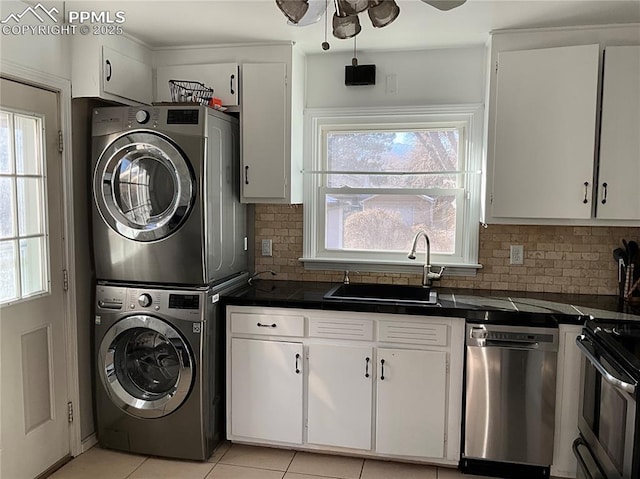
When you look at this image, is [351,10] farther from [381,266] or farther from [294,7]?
[381,266]

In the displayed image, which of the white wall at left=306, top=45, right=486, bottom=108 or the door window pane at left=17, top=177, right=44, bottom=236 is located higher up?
the white wall at left=306, top=45, right=486, bottom=108

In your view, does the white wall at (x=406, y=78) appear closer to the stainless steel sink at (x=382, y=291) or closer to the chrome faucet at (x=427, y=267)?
the chrome faucet at (x=427, y=267)

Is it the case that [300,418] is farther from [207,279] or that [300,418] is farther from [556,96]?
[556,96]

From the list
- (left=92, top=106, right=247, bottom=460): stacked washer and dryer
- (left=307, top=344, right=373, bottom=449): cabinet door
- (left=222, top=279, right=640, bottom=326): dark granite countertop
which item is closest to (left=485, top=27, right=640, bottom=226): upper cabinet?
(left=222, top=279, right=640, bottom=326): dark granite countertop

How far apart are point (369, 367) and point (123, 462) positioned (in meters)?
1.44

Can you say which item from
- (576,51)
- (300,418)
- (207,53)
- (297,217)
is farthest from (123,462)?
(576,51)

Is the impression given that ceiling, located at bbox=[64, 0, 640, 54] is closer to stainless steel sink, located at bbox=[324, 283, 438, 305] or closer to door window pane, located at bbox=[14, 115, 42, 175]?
door window pane, located at bbox=[14, 115, 42, 175]

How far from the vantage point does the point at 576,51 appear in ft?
8.59


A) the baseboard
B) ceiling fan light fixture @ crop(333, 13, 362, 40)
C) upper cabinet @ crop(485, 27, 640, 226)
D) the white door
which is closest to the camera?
ceiling fan light fixture @ crop(333, 13, 362, 40)

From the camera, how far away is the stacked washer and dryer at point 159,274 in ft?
8.70

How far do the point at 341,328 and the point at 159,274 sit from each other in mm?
1011

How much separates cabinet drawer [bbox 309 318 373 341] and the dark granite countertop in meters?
0.07

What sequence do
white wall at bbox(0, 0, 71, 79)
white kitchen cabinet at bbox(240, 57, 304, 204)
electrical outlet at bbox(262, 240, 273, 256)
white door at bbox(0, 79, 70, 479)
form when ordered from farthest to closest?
electrical outlet at bbox(262, 240, 273, 256) → white kitchen cabinet at bbox(240, 57, 304, 204) → white door at bbox(0, 79, 70, 479) → white wall at bbox(0, 0, 71, 79)

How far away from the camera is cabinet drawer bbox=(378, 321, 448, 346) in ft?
8.57
